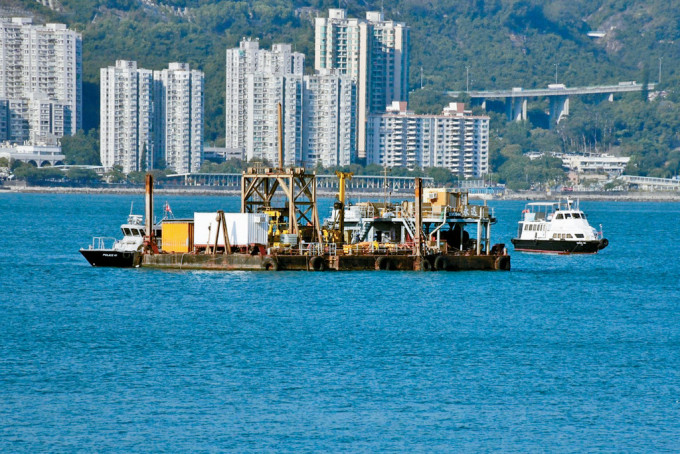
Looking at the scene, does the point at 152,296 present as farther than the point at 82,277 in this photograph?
No

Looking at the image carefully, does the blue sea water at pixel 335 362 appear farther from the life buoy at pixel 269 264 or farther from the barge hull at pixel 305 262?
the life buoy at pixel 269 264

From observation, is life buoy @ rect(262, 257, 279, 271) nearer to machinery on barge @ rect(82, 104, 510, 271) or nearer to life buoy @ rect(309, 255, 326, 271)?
machinery on barge @ rect(82, 104, 510, 271)

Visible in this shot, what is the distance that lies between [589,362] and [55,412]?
639 inches

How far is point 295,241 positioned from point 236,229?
2.74m

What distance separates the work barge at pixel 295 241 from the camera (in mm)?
63969

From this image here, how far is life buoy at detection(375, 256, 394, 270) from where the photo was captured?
64.6 metres

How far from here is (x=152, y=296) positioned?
5684cm

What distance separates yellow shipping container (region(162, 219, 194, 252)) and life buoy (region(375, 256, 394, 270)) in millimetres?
8486

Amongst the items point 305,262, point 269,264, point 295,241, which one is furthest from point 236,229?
point 305,262

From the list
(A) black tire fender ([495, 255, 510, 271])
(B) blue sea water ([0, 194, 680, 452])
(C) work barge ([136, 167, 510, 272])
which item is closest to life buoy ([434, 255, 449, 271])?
(C) work barge ([136, 167, 510, 272])

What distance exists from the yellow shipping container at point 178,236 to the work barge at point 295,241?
0.05 m

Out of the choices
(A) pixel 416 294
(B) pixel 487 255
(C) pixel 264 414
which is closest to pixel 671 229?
(B) pixel 487 255

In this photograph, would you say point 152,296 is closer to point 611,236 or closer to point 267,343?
point 267,343

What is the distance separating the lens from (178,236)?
65562mm
